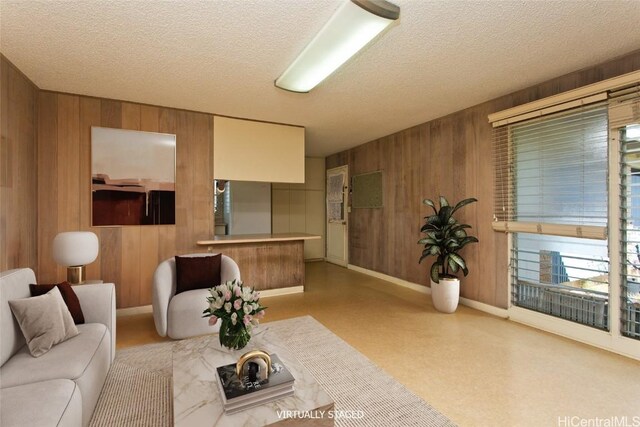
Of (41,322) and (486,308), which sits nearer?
(41,322)

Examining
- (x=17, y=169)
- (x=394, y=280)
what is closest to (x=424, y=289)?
(x=394, y=280)

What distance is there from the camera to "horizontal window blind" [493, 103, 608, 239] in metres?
2.78

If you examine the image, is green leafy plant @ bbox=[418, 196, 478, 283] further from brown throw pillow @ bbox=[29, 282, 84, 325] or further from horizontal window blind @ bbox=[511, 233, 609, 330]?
brown throw pillow @ bbox=[29, 282, 84, 325]

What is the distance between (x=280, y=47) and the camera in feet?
8.07

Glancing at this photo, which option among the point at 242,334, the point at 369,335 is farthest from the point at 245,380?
the point at 369,335

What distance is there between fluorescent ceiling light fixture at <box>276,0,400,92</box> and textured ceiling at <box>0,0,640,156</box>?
0.24 feet

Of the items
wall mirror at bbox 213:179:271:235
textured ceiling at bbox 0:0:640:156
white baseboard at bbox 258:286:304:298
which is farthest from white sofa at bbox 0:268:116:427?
wall mirror at bbox 213:179:271:235

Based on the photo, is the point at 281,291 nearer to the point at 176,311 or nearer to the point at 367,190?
the point at 176,311

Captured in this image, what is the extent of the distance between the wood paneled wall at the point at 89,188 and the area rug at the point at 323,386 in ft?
4.51

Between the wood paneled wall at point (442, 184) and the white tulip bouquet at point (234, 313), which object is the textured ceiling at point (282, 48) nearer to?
the wood paneled wall at point (442, 184)

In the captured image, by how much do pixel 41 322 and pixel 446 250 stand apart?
3.84m

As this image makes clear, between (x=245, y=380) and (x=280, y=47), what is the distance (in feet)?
7.98

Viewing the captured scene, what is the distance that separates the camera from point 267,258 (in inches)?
176

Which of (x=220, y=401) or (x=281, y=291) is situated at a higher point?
(x=220, y=401)
